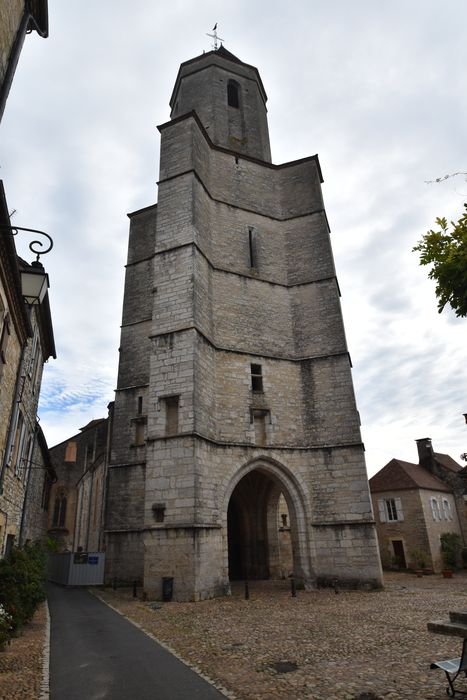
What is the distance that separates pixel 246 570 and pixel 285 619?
796 cm

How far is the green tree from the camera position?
421 cm

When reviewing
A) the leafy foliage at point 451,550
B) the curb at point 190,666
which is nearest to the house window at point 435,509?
the leafy foliage at point 451,550

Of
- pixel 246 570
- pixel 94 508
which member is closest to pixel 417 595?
pixel 246 570

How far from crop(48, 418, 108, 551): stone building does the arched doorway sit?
9194mm

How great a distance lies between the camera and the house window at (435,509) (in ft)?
70.1

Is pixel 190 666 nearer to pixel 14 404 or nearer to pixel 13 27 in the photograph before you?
pixel 14 404

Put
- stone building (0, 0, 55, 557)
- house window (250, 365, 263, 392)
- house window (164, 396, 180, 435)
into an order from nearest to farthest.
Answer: stone building (0, 0, 55, 557)
house window (164, 396, 180, 435)
house window (250, 365, 263, 392)

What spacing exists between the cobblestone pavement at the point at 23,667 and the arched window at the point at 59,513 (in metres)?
19.4

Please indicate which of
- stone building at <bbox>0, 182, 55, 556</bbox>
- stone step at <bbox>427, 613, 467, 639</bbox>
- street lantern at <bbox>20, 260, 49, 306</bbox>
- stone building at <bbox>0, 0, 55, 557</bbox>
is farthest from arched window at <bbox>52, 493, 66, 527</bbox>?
stone step at <bbox>427, 613, 467, 639</bbox>

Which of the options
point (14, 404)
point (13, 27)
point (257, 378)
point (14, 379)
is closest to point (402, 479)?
point (257, 378)

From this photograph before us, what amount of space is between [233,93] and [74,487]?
22185 mm

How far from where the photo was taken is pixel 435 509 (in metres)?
21.7

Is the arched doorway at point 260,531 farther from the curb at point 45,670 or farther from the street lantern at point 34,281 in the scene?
the street lantern at point 34,281

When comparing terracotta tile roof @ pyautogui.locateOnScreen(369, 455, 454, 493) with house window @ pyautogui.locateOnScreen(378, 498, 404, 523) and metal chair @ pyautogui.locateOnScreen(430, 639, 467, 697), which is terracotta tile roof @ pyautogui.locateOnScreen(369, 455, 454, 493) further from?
metal chair @ pyautogui.locateOnScreen(430, 639, 467, 697)
